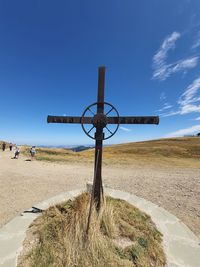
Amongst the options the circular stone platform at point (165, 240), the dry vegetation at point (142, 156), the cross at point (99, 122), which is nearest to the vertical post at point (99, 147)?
the cross at point (99, 122)

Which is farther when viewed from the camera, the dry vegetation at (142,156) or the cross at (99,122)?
the dry vegetation at (142,156)

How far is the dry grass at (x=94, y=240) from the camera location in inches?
102

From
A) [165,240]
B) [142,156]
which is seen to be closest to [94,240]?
[165,240]

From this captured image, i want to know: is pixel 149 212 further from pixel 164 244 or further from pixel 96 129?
pixel 96 129

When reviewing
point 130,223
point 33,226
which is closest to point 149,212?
point 130,223

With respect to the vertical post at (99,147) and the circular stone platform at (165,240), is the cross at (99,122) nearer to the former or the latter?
the vertical post at (99,147)

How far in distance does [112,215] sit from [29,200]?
424 cm

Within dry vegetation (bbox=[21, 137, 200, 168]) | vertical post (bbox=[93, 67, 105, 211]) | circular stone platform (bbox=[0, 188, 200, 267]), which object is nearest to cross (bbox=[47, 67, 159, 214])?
vertical post (bbox=[93, 67, 105, 211])

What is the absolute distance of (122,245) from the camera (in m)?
3.06

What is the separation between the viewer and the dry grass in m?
2.59

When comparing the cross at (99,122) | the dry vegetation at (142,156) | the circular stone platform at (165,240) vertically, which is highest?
the cross at (99,122)

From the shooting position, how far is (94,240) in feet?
9.34

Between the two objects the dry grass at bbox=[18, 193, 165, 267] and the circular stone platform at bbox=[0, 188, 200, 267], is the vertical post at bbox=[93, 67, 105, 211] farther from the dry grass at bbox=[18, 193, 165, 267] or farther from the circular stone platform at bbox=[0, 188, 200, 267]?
the circular stone platform at bbox=[0, 188, 200, 267]

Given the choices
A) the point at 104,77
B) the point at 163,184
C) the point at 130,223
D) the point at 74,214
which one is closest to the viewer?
the point at 74,214
